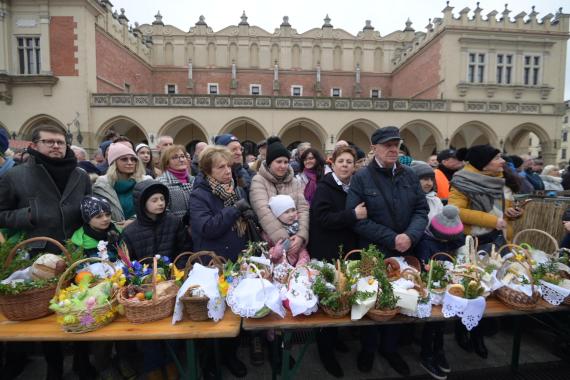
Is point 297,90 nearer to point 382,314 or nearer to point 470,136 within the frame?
point 470,136

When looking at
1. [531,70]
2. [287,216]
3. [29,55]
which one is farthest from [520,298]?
[531,70]

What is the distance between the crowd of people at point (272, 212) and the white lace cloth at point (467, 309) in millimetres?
573

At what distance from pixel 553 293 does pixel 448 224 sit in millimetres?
786

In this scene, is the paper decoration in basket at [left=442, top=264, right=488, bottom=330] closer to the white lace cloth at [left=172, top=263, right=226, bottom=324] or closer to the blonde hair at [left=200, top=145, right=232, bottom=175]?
the white lace cloth at [left=172, top=263, right=226, bottom=324]

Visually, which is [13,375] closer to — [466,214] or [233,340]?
[233,340]

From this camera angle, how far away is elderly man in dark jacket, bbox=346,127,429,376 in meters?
2.50

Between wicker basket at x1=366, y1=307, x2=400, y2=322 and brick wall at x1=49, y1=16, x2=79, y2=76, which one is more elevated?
brick wall at x1=49, y1=16, x2=79, y2=76

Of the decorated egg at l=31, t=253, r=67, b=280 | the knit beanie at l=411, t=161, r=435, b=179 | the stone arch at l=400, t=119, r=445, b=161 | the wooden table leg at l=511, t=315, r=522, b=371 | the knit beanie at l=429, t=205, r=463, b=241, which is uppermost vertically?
the stone arch at l=400, t=119, r=445, b=161

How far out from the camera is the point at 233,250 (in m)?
2.50

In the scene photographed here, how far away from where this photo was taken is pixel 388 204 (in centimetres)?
254

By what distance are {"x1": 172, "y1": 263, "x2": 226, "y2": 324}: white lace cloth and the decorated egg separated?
0.84 metres

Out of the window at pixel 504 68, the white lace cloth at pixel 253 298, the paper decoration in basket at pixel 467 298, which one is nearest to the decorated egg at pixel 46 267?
the white lace cloth at pixel 253 298

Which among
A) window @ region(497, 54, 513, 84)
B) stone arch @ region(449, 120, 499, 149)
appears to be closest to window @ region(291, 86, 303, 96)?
stone arch @ region(449, 120, 499, 149)

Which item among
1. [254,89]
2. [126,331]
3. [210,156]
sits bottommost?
[126,331]
